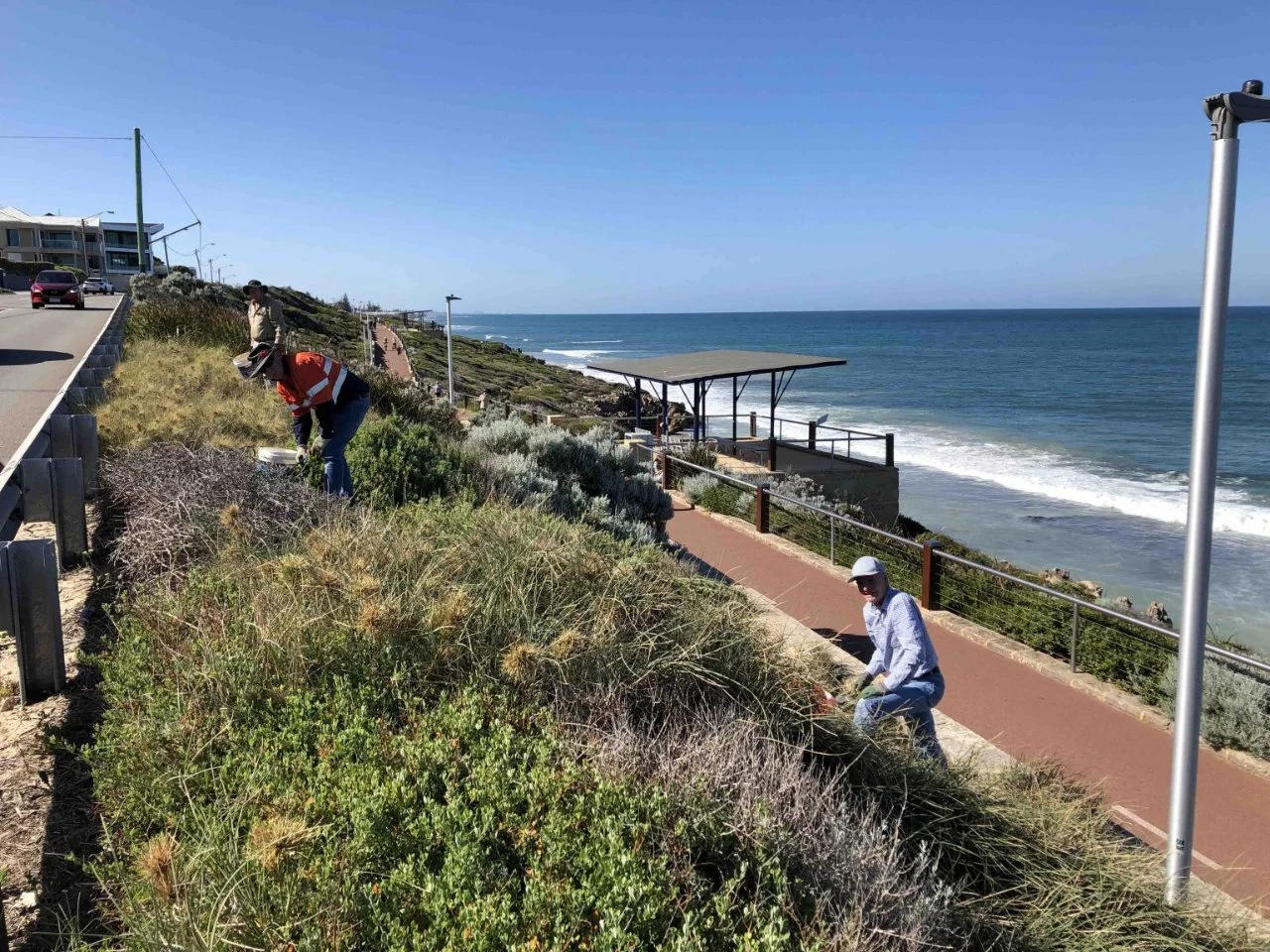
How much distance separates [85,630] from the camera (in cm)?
430

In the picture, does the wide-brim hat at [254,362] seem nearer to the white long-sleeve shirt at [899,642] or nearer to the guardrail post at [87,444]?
the guardrail post at [87,444]

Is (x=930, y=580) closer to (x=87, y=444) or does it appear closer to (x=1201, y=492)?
(x=1201, y=492)

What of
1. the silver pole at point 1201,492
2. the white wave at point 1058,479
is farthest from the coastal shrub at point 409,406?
the white wave at point 1058,479

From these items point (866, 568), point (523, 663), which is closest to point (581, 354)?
point (866, 568)

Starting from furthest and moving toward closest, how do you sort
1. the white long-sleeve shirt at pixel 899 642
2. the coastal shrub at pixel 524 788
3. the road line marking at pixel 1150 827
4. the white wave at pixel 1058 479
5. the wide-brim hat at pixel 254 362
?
the white wave at pixel 1058 479 < the wide-brim hat at pixel 254 362 < the road line marking at pixel 1150 827 < the white long-sleeve shirt at pixel 899 642 < the coastal shrub at pixel 524 788

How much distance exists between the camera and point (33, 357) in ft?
52.2

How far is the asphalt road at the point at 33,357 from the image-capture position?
10164 mm

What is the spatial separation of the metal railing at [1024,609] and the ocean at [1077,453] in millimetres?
2232

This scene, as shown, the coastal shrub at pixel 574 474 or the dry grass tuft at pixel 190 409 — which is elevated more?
the dry grass tuft at pixel 190 409

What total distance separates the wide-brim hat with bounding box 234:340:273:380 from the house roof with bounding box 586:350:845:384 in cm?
1243

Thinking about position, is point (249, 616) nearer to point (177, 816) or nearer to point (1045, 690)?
point (177, 816)

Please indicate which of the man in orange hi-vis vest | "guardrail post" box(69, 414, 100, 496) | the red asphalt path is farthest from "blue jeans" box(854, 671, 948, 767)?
"guardrail post" box(69, 414, 100, 496)

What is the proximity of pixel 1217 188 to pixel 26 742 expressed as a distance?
471 centimetres

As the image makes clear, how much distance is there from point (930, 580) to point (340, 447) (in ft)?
20.5
